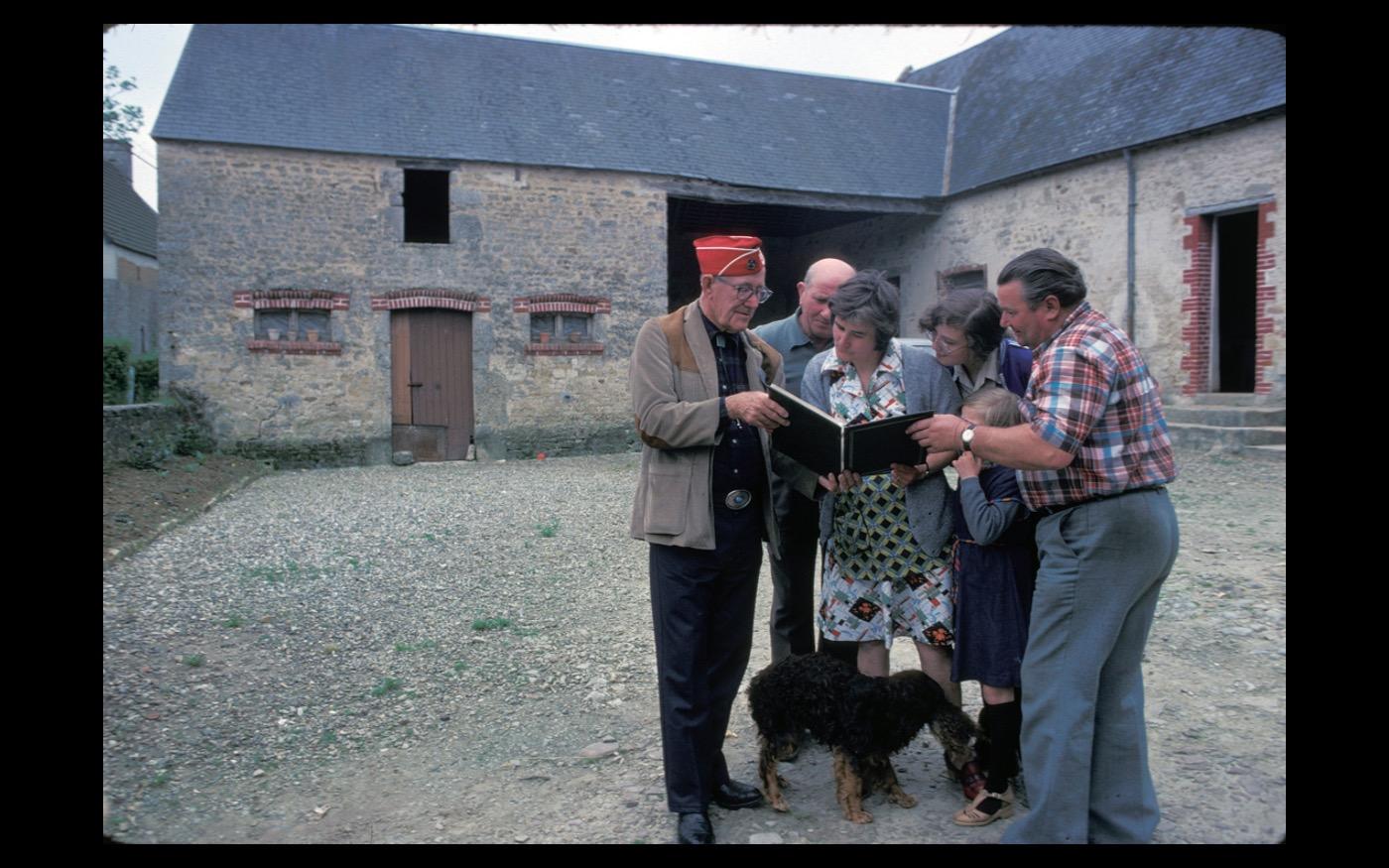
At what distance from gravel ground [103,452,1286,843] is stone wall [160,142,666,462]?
6214 mm

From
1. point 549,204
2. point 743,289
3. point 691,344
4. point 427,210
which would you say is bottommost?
point 691,344

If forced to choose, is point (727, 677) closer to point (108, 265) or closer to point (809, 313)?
point (809, 313)

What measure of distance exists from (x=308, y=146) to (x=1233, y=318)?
1515 centimetres

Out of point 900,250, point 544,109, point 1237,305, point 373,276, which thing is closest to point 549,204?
point 544,109

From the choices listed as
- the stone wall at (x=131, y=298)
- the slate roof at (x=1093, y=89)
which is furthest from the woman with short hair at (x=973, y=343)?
the stone wall at (x=131, y=298)

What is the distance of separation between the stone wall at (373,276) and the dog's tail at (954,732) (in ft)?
40.3

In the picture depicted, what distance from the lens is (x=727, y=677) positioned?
10.7 feet

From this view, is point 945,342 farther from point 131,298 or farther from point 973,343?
point 131,298

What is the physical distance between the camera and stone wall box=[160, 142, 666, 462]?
13375 millimetres

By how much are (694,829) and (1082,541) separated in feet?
4.90

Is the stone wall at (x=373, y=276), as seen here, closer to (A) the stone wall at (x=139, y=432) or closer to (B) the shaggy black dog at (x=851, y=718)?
(A) the stone wall at (x=139, y=432)

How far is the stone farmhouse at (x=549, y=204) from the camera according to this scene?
13242mm

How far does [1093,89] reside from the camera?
15.3m

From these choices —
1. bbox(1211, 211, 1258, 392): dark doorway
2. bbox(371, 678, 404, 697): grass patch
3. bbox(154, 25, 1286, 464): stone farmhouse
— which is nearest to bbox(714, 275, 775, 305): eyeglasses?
bbox(371, 678, 404, 697): grass patch
